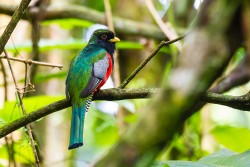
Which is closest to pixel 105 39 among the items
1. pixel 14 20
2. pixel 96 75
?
pixel 96 75

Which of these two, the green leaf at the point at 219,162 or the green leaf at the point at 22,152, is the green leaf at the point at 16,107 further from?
the green leaf at the point at 219,162

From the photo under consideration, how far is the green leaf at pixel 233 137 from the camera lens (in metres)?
3.98

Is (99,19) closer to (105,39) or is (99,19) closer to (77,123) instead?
(105,39)

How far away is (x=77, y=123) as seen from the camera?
3.10m

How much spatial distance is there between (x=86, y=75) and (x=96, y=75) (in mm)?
63

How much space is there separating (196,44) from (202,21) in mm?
41

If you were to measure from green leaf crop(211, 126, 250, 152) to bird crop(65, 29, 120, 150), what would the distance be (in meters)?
0.96

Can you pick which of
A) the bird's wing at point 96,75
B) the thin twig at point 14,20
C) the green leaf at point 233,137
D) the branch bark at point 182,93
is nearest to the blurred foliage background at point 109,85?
the green leaf at point 233,137

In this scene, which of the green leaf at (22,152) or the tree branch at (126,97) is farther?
the green leaf at (22,152)

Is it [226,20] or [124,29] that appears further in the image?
[124,29]

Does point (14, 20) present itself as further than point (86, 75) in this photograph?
No

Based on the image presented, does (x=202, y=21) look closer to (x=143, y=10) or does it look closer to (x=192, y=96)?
(x=192, y=96)

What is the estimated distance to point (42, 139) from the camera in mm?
5188

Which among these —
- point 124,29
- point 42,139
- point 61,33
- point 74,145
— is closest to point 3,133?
point 74,145
